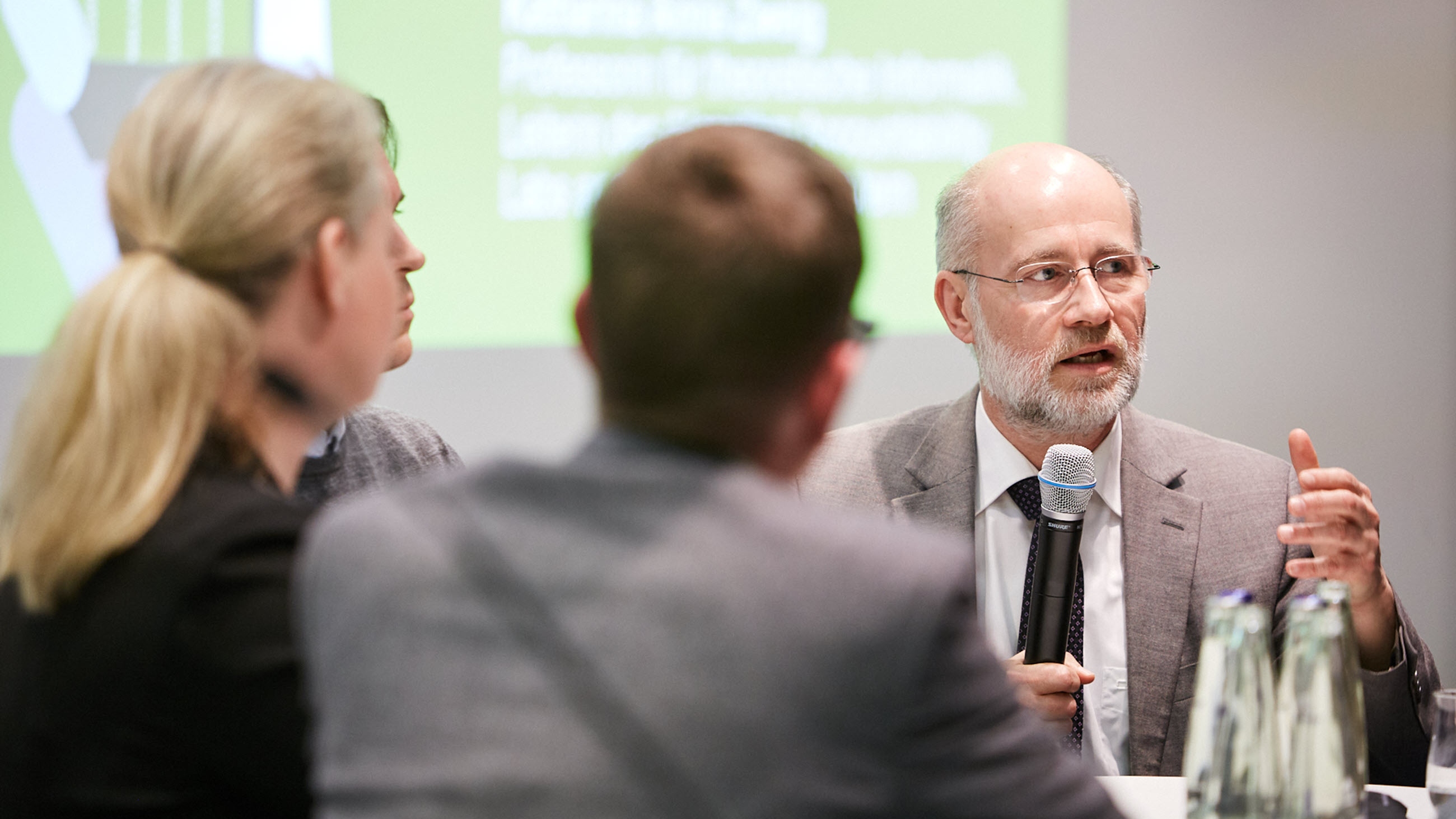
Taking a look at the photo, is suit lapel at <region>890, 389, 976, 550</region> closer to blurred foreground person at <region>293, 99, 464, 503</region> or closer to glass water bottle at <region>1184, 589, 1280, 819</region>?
blurred foreground person at <region>293, 99, 464, 503</region>

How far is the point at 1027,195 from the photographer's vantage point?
2156mm

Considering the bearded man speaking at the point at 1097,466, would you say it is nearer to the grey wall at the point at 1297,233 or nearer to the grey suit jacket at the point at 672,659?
the grey suit jacket at the point at 672,659

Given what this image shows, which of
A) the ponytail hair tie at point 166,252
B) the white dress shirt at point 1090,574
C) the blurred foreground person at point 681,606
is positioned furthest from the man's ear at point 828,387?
the white dress shirt at point 1090,574

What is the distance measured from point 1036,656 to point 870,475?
64 centimetres

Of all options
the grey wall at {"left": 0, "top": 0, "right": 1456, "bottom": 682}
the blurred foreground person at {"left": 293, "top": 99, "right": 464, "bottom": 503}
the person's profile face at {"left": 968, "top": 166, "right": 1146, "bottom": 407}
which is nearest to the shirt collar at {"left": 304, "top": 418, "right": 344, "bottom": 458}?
the blurred foreground person at {"left": 293, "top": 99, "right": 464, "bottom": 503}

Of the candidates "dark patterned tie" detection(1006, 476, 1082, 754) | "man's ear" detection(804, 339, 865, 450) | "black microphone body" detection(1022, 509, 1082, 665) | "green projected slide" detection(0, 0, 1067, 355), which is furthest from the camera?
"green projected slide" detection(0, 0, 1067, 355)

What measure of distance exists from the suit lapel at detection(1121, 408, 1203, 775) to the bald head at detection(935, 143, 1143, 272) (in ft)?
1.49

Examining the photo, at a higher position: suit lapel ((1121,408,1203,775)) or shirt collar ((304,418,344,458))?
shirt collar ((304,418,344,458))

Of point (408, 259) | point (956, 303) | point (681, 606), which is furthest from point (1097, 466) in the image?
point (681, 606)

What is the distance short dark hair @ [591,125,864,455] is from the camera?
0.82m

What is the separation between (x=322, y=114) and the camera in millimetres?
1065

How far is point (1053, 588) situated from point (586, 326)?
922 millimetres

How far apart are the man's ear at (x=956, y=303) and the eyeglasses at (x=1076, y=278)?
5.9 inches

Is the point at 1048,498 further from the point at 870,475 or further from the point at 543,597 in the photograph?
the point at 543,597
